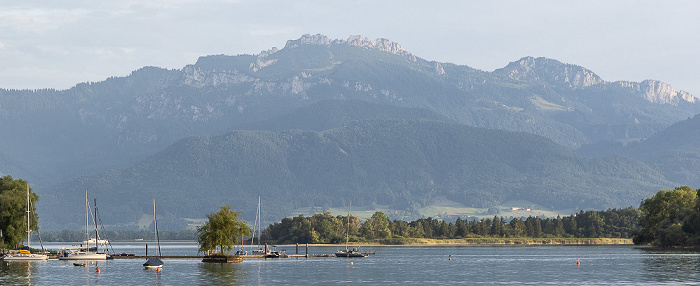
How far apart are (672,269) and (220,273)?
2833 inches

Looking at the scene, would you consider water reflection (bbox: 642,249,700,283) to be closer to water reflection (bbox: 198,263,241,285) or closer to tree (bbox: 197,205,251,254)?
water reflection (bbox: 198,263,241,285)

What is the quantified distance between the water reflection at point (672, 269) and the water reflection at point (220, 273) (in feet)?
196

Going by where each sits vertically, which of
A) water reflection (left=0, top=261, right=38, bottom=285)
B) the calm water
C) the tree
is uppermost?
the tree

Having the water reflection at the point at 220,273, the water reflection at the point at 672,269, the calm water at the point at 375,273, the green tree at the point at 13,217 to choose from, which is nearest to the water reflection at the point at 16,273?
the calm water at the point at 375,273

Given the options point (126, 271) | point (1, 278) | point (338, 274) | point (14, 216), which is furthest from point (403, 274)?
point (14, 216)

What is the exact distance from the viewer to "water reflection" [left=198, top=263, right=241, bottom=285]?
142m

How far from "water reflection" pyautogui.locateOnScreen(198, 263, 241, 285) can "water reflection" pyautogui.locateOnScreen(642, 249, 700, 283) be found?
196ft

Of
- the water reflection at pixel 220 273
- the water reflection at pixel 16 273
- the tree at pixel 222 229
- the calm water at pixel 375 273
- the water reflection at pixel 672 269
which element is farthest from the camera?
the tree at pixel 222 229

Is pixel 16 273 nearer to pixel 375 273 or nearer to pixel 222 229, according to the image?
pixel 222 229

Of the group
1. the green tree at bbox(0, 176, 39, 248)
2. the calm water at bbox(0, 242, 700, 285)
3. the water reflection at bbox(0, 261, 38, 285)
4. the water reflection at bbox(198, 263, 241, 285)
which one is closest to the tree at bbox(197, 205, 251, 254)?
the water reflection at bbox(198, 263, 241, 285)

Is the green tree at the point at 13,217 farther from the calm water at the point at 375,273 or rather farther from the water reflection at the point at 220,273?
the water reflection at the point at 220,273

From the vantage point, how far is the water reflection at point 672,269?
140 meters

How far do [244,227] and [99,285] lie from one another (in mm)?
51105

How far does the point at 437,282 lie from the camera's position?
14275cm
